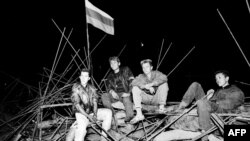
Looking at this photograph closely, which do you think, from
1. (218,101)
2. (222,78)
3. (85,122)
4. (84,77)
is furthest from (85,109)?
(222,78)

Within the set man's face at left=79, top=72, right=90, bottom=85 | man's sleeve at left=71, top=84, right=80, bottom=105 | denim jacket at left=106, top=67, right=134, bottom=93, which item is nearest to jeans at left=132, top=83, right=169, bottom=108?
denim jacket at left=106, top=67, right=134, bottom=93

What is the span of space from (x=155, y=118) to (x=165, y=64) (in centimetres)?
1107

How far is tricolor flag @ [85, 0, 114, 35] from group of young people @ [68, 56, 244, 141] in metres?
1.12

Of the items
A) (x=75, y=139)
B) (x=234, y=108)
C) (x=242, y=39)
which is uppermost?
(x=242, y=39)

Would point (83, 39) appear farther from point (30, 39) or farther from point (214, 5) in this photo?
point (214, 5)

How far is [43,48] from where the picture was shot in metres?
13.2

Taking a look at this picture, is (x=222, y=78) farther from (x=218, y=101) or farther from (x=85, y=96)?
(x=85, y=96)

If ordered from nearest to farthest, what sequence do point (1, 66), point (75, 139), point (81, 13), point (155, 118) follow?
point (75, 139)
point (155, 118)
point (1, 66)
point (81, 13)

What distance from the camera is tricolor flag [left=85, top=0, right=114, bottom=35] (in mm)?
5281

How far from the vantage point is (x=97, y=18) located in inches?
213

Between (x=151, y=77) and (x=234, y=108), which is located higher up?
(x=151, y=77)

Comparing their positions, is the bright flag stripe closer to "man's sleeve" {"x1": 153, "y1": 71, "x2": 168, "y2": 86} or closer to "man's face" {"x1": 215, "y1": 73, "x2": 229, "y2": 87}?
Result: "man's sleeve" {"x1": 153, "y1": 71, "x2": 168, "y2": 86}

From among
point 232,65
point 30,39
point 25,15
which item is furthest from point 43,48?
point 232,65

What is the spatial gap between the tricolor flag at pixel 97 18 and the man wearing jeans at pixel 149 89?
5.55 ft
